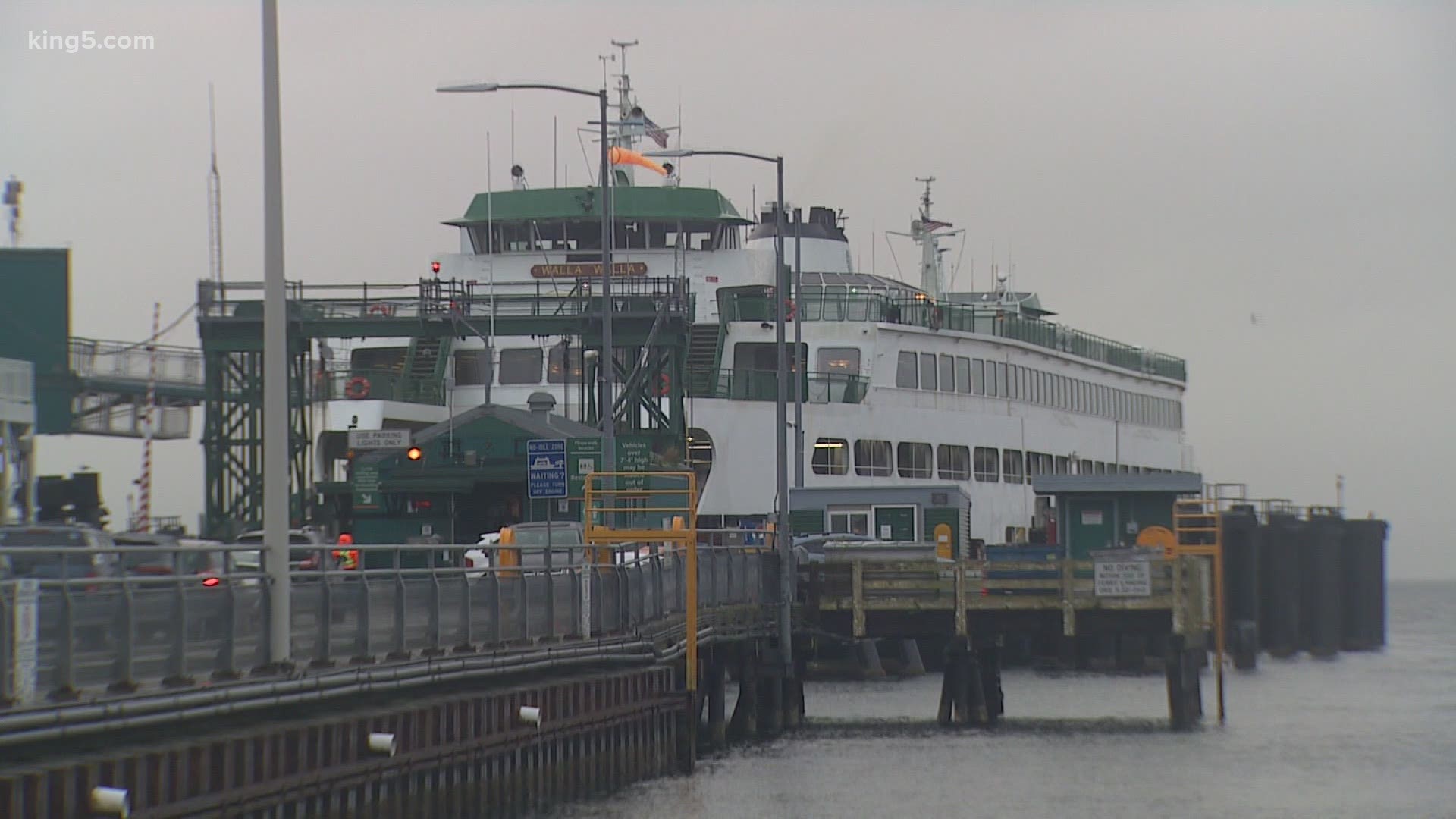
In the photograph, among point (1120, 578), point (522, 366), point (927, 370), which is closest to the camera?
point (1120, 578)

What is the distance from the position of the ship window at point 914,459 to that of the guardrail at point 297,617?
3594cm

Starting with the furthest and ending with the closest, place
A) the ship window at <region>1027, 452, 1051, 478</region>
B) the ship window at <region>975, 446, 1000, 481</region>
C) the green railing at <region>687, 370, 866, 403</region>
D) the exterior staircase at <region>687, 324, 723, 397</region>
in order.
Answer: the ship window at <region>1027, 452, 1051, 478</region>, the ship window at <region>975, 446, 1000, 481</region>, the exterior staircase at <region>687, 324, 723, 397</region>, the green railing at <region>687, 370, 866, 403</region>

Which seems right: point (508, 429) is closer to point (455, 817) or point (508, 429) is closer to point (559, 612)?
point (559, 612)

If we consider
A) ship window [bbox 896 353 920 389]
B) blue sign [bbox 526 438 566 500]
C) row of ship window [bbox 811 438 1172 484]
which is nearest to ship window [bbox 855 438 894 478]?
row of ship window [bbox 811 438 1172 484]

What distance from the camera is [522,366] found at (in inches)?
2758

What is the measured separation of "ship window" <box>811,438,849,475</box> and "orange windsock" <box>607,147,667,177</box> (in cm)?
1021

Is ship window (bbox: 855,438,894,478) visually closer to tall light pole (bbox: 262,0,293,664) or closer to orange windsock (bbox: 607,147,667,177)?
orange windsock (bbox: 607,147,667,177)

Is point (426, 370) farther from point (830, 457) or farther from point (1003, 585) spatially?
point (1003, 585)

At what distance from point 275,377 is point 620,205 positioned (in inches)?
2013

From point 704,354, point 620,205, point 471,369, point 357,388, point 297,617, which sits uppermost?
point 620,205

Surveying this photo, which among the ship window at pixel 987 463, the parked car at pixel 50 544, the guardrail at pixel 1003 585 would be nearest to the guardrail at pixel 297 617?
the parked car at pixel 50 544

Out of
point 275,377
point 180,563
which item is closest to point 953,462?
point 275,377

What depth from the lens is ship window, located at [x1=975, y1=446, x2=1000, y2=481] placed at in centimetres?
7500

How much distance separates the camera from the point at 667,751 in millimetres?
32531
